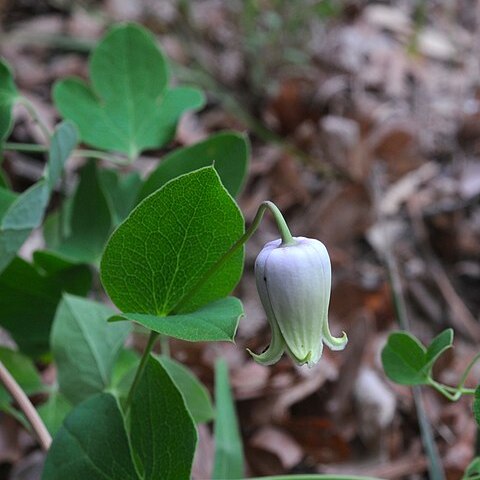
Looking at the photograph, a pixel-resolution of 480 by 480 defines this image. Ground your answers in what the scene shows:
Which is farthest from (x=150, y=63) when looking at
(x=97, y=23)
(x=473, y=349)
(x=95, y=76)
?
(x=97, y=23)

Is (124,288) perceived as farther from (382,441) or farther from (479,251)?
(479,251)

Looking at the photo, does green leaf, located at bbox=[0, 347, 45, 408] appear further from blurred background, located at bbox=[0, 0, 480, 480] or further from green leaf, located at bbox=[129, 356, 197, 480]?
green leaf, located at bbox=[129, 356, 197, 480]

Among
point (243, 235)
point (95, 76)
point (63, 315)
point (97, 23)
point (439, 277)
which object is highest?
point (243, 235)

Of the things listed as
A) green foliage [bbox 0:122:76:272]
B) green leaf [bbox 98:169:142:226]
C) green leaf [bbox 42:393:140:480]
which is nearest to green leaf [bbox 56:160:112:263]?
green leaf [bbox 98:169:142:226]

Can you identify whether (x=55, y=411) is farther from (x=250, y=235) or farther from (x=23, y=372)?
(x=250, y=235)

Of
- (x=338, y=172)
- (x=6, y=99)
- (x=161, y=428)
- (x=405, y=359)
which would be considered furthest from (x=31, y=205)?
(x=338, y=172)

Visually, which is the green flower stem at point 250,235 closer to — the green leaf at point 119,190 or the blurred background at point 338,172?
the green leaf at point 119,190
